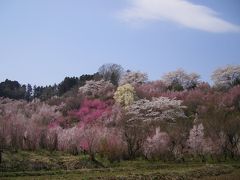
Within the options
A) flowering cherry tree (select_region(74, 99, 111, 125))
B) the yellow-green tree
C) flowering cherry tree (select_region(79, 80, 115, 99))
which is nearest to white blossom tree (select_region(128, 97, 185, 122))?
the yellow-green tree

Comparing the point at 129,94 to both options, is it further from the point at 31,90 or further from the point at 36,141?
the point at 31,90

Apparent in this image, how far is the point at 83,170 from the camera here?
Answer: 22359 millimetres

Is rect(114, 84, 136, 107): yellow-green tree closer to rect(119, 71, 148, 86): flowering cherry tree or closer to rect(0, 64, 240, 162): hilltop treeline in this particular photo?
rect(0, 64, 240, 162): hilltop treeline

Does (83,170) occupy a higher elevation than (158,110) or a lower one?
lower

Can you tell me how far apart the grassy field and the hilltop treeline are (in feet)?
8.23

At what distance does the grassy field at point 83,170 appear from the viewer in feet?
65.3

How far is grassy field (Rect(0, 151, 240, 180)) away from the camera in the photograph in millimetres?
19917

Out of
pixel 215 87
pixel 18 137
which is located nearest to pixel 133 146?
pixel 18 137

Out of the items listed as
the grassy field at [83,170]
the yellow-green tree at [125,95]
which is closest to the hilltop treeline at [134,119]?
the yellow-green tree at [125,95]

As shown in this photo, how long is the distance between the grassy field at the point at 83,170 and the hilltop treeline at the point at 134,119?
2509 millimetres

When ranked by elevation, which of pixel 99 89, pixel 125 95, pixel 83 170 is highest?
pixel 99 89

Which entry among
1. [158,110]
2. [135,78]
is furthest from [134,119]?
[135,78]

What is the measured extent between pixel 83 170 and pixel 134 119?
2258cm

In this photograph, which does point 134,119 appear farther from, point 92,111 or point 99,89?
point 99,89
